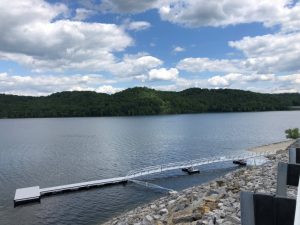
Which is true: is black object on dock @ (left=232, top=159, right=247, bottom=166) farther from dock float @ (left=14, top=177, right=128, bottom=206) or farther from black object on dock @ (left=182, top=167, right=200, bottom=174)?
dock float @ (left=14, top=177, right=128, bottom=206)

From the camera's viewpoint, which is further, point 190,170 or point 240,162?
point 240,162

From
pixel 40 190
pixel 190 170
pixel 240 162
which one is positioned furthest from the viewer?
pixel 240 162

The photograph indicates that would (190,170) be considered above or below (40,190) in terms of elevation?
above

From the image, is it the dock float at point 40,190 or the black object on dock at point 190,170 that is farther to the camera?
the black object on dock at point 190,170

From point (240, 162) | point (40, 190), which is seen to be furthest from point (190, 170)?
point (40, 190)

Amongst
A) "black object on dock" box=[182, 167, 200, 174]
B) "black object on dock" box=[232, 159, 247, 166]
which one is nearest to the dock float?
"black object on dock" box=[182, 167, 200, 174]

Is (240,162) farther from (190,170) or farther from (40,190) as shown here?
(40,190)

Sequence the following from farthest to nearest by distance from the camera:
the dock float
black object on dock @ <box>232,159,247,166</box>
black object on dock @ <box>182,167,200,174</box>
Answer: black object on dock @ <box>232,159,247,166</box> → black object on dock @ <box>182,167,200,174</box> → the dock float

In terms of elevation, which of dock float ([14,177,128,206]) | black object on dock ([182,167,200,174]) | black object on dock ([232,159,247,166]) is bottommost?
dock float ([14,177,128,206])

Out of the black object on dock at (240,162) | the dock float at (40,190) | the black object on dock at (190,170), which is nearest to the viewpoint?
the dock float at (40,190)

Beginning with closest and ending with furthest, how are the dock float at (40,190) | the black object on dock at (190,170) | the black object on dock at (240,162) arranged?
the dock float at (40,190) < the black object on dock at (190,170) < the black object on dock at (240,162)

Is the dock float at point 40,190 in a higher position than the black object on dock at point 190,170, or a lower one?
lower

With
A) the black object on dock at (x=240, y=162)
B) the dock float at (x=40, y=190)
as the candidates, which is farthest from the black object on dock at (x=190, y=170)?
the dock float at (x=40, y=190)

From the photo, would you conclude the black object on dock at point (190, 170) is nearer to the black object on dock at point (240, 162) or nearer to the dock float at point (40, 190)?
the black object on dock at point (240, 162)
